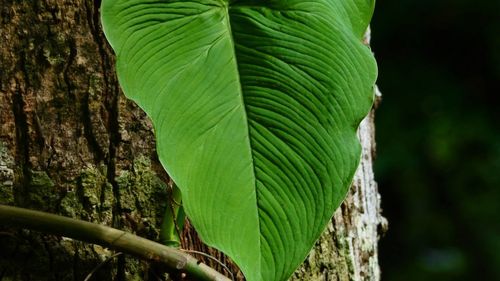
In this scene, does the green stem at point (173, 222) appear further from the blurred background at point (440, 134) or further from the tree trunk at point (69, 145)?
the blurred background at point (440, 134)

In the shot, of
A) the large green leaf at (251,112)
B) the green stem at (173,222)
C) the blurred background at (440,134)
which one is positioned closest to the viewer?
the large green leaf at (251,112)

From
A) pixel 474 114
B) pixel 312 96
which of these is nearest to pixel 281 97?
pixel 312 96

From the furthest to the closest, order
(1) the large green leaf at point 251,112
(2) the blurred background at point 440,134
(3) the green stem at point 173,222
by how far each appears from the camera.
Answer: (2) the blurred background at point 440,134 → (3) the green stem at point 173,222 → (1) the large green leaf at point 251,112

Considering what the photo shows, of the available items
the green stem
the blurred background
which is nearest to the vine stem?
the green stem

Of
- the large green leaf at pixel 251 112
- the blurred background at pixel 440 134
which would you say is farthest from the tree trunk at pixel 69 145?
the blurred background at pixel 440 134

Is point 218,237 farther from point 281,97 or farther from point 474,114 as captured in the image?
point 474,114

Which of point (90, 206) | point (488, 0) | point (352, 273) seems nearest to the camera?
point (90, 206)

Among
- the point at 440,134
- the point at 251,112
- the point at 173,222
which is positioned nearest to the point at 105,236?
the point at 173,222

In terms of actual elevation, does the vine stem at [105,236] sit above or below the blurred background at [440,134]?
below
